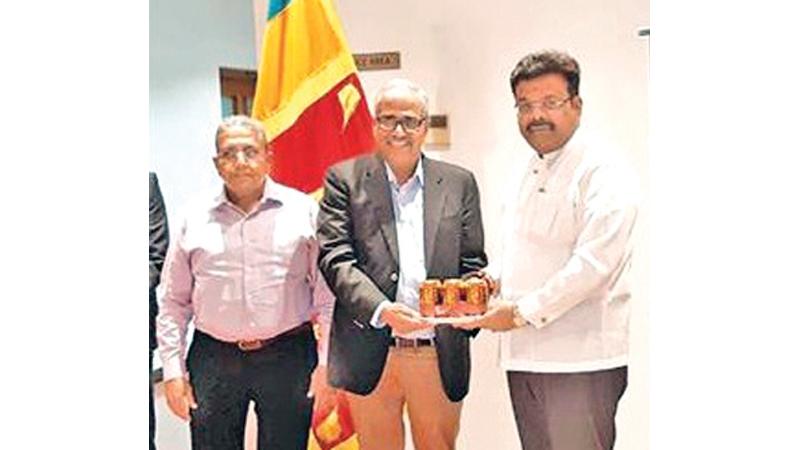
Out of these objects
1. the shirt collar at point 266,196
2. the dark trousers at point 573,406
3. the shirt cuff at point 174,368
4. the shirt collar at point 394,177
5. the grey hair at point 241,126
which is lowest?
the dark trousers at point 573,406

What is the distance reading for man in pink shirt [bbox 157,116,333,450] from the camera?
6.30 feet

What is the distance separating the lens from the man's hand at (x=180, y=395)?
77.9 inches

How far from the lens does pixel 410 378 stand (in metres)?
1.96

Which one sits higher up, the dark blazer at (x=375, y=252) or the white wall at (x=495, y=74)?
the white wall at (x=495, y=74)

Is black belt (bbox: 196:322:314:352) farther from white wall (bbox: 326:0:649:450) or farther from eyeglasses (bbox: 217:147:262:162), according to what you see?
white wall (bbox: 326:0:649:450)

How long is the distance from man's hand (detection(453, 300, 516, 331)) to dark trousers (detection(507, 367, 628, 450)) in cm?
12

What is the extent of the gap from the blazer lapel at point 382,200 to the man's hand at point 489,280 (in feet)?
0.50

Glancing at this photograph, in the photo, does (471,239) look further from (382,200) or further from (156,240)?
(156,240)

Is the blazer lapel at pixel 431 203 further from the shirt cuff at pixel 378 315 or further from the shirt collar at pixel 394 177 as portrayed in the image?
the shirt cuff at pixel 378 315

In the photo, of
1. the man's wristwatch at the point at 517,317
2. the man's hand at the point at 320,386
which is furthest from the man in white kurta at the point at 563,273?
the man's hand at the point at 320,386

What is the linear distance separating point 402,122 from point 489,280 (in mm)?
366
